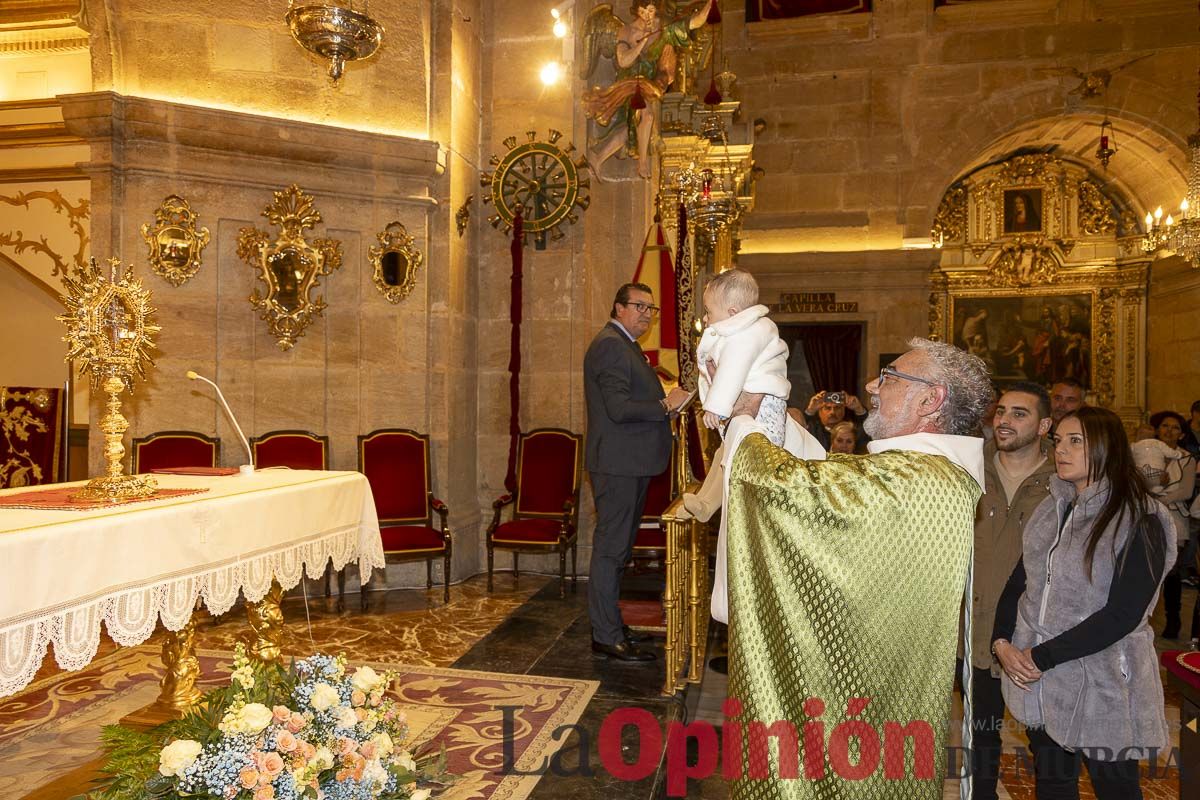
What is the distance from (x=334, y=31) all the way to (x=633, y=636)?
391cm

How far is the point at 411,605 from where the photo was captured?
602cm

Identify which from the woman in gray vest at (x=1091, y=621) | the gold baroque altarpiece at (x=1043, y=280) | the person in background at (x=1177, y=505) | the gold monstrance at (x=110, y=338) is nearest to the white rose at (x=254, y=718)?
the gold monstrance at (x=110, y=338)

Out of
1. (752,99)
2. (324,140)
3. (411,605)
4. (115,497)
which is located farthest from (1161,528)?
(752,99)

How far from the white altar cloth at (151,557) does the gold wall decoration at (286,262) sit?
94.9 inches

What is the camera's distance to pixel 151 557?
303cm

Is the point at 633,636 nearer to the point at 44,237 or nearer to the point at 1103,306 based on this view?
the point at 44,237

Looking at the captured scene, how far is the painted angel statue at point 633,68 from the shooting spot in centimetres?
657

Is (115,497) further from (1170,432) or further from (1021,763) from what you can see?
(1170,432)

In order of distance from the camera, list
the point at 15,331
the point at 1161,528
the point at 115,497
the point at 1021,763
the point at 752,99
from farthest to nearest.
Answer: the point at 752,99 < the point at 15,331 < the point at 1021,763 < the point at 115,497 < the point at 1161,528

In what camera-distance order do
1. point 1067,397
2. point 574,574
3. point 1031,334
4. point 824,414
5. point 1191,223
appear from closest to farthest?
point 824,414, point 1067,397, point 574,574, point 1191,223, point 1031,334

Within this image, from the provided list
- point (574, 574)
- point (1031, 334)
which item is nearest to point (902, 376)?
point (574, 574)

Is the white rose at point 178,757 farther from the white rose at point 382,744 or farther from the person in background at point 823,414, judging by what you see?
the person in background at point 823,414

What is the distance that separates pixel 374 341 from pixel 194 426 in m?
1.50

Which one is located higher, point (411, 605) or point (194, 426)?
point (194, 426)
